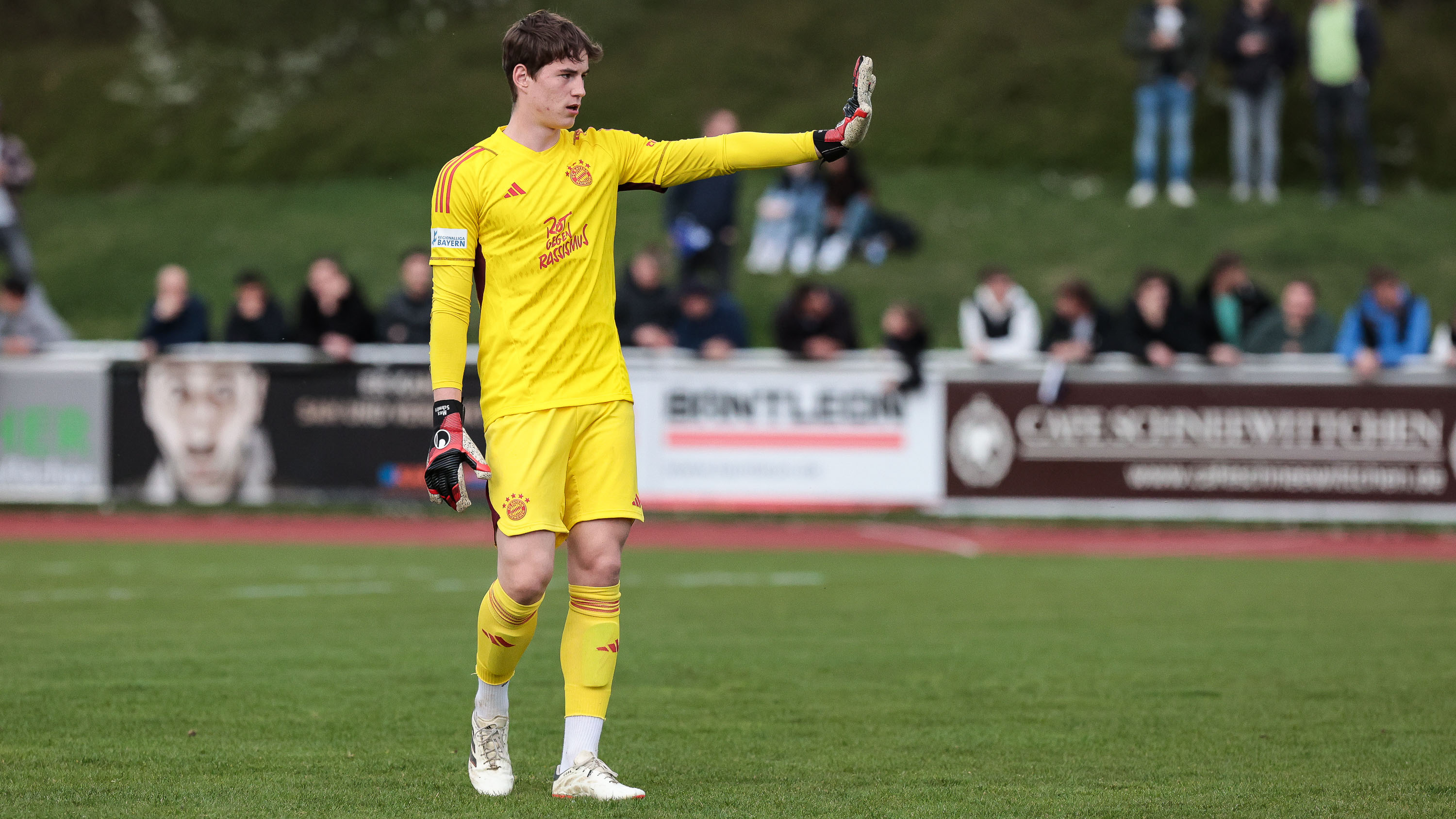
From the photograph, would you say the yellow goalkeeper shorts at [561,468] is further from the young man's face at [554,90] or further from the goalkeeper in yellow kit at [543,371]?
the young man's face at [554,90]

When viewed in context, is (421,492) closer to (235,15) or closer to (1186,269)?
(1186,269)

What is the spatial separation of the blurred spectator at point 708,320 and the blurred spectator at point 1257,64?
7868mm

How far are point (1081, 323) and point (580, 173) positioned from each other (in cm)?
1094

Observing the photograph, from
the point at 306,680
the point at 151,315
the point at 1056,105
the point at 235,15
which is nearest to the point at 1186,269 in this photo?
the point at 1056,105

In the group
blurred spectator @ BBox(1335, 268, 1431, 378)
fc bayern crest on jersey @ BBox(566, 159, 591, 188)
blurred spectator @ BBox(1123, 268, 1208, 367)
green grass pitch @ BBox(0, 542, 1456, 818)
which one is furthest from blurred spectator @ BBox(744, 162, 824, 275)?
fc bayern crest on jersey @ BBox(566, 159, 591, 188)

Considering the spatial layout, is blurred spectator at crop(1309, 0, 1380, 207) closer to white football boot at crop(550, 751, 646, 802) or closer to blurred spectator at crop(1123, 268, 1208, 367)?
blurred spectator at crop(1123, 268, 1208, 367)

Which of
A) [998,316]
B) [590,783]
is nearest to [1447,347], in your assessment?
[998,316]

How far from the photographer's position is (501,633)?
572 centimetres

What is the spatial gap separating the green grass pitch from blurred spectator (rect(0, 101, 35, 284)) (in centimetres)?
813

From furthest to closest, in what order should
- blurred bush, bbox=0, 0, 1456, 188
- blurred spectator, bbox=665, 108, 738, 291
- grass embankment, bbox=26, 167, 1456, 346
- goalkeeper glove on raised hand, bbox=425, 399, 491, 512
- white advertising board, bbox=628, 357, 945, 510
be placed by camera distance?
blurred bush, bbox=0, 0, 1456, 188
grass embankment, bbox=26, 167, 1456, 346
blurred spectator, bbox=665, 108, 738, 291
white advertising board, bbox=628, 357, 945, 510
goalkeeper glove on raised hand, bbox=425, 399, 491, 512

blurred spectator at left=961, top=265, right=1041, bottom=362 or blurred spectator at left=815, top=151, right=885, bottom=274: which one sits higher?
blurred spectator at left=815, top=151, right=885, bottom=274

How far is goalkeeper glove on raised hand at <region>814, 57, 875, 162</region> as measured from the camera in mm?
5805

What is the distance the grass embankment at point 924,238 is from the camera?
21.5m

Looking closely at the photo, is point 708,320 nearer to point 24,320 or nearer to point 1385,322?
point 1385,322
